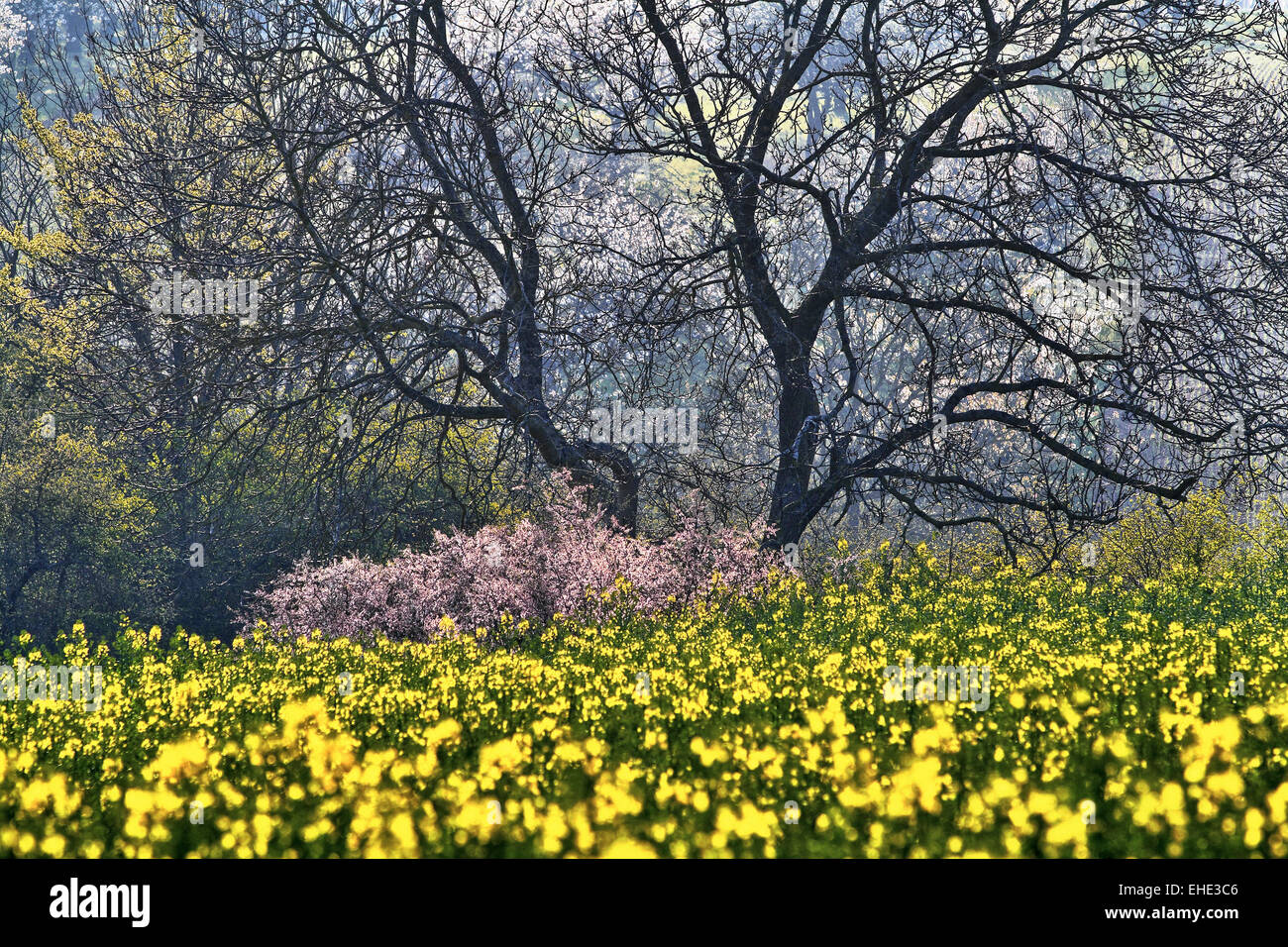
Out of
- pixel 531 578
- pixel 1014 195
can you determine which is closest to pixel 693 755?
pixel 531 578

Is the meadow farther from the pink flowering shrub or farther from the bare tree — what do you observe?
the bare tree

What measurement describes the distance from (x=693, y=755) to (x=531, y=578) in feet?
20.1

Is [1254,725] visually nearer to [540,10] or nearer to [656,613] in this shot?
[656,613]

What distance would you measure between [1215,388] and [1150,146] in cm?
261

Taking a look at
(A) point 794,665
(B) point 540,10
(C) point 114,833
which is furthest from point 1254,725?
(B) point 540,10

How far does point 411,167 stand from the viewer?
1289cm

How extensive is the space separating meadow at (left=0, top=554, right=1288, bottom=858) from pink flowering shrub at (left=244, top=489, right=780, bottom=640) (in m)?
2.79

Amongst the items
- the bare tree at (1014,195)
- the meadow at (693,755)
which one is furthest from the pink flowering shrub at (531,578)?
the meadow at (693,755)

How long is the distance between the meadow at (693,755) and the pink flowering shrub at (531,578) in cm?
279

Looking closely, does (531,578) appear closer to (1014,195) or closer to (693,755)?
(1014,195)

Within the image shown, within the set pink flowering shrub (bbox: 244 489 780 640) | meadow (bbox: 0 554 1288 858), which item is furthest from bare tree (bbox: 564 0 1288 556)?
meadow (bbox: 0 554 1288 858)

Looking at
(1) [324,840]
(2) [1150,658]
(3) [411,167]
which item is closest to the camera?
(1) [324,840]

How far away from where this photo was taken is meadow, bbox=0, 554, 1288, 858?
3.65 m

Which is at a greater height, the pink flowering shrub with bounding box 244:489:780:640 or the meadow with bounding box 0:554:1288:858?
the pink flowering shrub with bounding box 244:489:780:640
